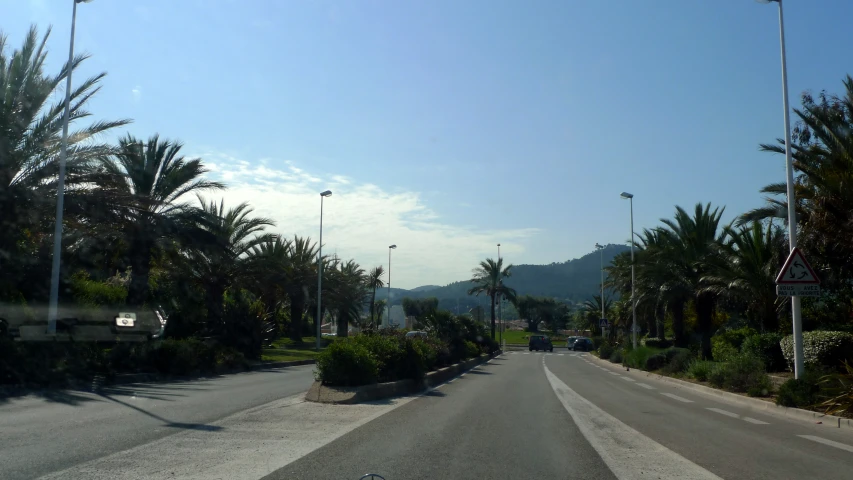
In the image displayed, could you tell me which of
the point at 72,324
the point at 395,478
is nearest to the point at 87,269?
the point at 72,324

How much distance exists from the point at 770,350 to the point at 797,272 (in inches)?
257

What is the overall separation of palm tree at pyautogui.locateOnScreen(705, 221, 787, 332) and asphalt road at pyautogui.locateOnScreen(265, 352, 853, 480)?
8.83 m

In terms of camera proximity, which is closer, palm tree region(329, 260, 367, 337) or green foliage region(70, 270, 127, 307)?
green foliage region(70, 270, 127, 307)

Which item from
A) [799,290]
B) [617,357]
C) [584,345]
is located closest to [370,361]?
[799,290]

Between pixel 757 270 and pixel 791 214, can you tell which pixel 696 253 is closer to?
pixel 757 270

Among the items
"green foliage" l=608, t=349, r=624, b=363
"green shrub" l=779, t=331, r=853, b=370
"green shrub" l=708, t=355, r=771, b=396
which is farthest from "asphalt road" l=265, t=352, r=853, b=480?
"green foliage" l=608, t=349, r=624, b=363

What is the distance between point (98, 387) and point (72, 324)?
6123 mm

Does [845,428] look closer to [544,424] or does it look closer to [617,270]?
[544,424]

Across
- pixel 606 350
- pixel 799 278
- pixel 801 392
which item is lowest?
pixel 606 350

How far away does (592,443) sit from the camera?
913 centimetres

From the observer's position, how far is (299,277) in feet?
150

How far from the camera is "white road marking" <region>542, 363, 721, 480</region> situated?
23.7ft

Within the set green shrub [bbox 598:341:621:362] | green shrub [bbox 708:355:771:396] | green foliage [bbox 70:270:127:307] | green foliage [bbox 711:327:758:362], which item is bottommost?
green shrub [bbox 598:341:621:362]

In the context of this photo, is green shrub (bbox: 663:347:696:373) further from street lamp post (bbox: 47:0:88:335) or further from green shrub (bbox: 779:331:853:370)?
street lamp post (bbox: 47:0:88:335)
